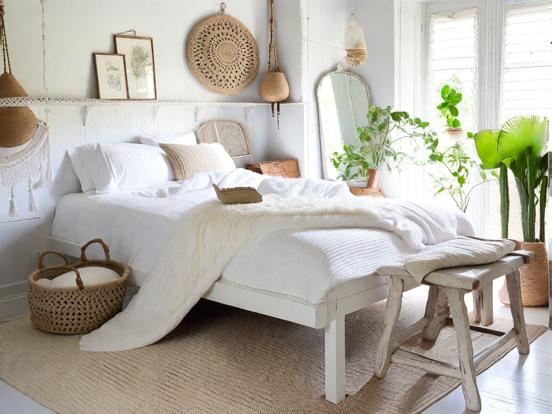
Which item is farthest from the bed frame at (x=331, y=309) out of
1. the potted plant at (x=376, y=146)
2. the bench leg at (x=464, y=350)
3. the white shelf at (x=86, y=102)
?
the potted plant at (x=376, y=146)

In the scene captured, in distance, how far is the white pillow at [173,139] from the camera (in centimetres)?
441

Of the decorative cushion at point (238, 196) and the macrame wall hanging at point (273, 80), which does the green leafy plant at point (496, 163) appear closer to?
the decorative cushion at point (238, 196)

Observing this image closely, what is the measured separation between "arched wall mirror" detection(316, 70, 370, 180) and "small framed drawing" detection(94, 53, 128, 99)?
1.77m

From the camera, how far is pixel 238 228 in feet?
9.67

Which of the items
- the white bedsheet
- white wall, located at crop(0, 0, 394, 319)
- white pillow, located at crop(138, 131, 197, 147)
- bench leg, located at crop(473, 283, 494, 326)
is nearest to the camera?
the white bedsheet

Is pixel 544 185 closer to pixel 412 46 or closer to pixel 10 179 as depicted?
pixel 412 46

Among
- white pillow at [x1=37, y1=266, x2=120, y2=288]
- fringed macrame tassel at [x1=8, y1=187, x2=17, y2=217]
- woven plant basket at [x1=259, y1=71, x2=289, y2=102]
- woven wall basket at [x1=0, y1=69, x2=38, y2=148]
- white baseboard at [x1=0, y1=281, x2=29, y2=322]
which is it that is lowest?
white baseboard at [x1=0, y1=281, x2=29, y2=322]

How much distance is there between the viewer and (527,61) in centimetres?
470

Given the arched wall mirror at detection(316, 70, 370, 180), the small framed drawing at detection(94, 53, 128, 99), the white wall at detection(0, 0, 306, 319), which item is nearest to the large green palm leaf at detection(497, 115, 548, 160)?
the arched wall mirror at detection(316, 70, 370, 180)

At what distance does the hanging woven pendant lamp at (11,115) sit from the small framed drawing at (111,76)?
1.91ft

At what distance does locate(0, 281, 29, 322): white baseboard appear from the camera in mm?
3840

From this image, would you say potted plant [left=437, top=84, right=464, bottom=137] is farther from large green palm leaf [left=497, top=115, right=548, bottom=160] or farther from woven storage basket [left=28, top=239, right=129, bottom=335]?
woven storage basket [left=28, top=239, right=129, bottom=335]

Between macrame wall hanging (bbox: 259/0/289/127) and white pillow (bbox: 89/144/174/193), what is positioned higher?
macrame wall hanging (bbox: 259/0/289/127)

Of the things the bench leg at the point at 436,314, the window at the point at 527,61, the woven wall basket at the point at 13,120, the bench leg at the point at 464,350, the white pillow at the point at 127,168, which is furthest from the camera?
the window at the point at 527,61
